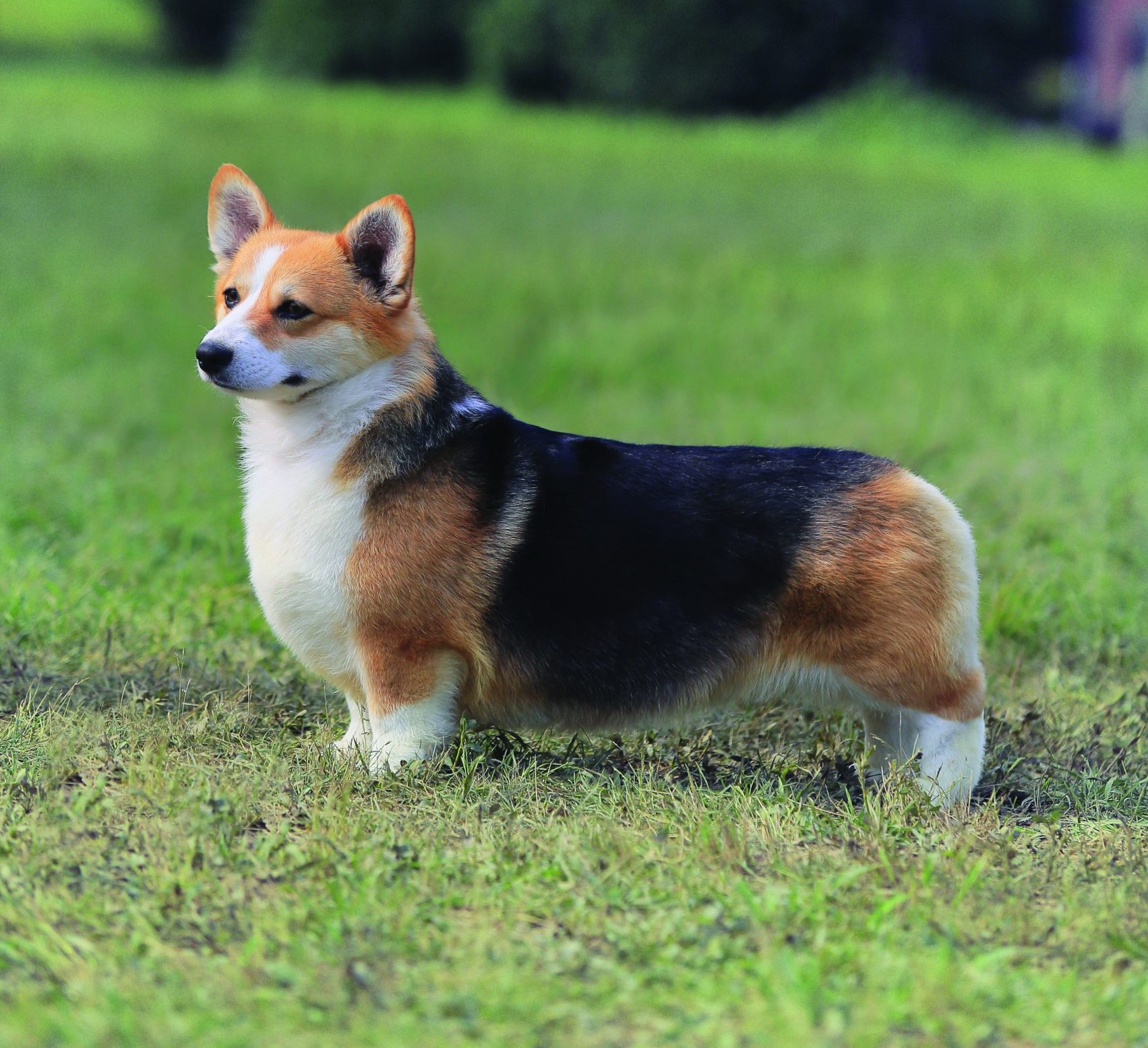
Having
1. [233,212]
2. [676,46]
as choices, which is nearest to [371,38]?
[676,46]

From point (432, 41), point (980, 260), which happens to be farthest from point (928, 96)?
point (980, 260)

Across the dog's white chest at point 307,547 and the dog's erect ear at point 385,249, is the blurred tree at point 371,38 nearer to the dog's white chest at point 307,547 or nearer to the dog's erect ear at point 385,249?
Result: the dog's erect ear at point 385,249

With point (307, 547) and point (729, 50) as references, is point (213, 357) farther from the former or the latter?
point (729, 50)

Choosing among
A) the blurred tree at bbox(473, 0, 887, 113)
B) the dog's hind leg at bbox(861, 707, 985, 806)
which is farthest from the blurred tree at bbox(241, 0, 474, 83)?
A: the dog's hind leg at bbox(861, 707, 985, 806)

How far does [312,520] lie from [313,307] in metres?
0.54

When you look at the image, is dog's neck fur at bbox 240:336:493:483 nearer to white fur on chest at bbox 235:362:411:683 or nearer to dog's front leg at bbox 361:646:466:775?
white fur on chest at bbox 235:362:411:683

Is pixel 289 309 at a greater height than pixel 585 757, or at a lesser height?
greater

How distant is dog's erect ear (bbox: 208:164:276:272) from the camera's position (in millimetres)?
4043

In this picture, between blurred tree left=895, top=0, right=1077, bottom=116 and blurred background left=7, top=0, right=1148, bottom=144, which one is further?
blurred tree left=895, top=0, right=1077, bottom=116

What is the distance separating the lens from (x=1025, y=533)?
6656mm

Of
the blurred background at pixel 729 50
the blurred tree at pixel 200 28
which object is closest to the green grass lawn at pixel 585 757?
the blurred background at pixel 729 50

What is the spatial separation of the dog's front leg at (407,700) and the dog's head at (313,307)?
29.1 inches

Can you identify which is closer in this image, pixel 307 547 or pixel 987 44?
pixel 307 547

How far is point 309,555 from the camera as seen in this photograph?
3775mm
